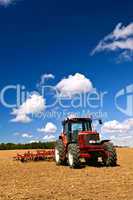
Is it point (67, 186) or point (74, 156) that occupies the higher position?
point (74, 156)

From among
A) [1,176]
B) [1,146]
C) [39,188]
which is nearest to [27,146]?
[1,146]

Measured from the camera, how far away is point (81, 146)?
2686 centimetres

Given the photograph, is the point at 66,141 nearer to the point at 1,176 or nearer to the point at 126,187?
the point at 1,176

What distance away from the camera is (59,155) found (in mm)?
28734

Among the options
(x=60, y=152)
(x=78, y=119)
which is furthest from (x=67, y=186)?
(x=60, y=152)

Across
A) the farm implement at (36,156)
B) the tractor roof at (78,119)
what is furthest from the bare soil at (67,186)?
the farm implement at (36,156)

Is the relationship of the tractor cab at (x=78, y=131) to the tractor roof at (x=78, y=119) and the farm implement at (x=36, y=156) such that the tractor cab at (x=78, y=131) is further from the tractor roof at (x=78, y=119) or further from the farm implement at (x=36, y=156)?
the farm implement at (x=36, y=156)

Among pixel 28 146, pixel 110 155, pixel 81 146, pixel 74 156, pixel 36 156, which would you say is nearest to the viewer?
pixel 74 156

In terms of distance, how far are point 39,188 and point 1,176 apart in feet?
18.1

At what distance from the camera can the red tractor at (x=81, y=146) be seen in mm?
26250

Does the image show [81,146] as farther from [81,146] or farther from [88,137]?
[88,137]

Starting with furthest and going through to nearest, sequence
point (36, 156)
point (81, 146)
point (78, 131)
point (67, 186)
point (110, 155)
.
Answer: point (36, 156)
point (78, 131)
point (81, 146)
point (110, 155)
point (67, 186)

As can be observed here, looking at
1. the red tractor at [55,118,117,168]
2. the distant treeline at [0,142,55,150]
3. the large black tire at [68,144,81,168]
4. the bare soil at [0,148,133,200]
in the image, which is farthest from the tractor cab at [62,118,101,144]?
the distant treeline at [0,142,55,150]

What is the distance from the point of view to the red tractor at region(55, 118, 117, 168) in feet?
86.1
